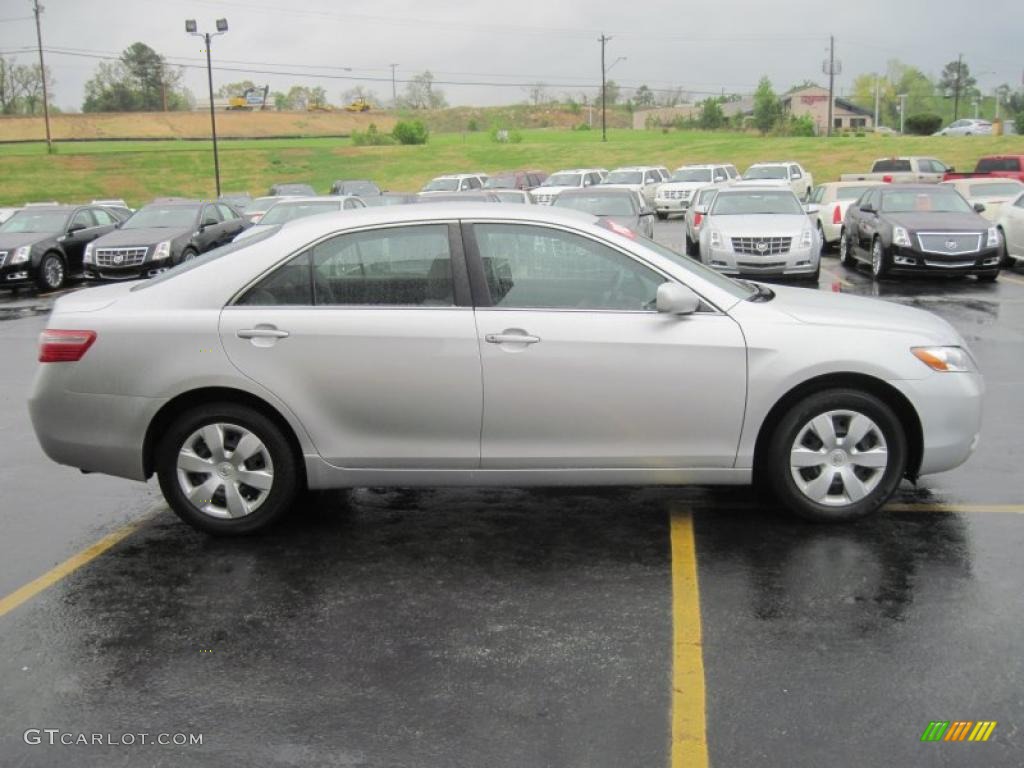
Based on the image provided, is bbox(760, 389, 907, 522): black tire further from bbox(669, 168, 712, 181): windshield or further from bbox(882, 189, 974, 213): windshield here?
bbox(669, 168, 712, 181): windshield

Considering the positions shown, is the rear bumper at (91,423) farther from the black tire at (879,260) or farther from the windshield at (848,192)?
the windshield at (848,192)

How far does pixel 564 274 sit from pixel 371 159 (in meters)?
70.5

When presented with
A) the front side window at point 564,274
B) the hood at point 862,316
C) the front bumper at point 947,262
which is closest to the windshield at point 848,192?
the front bumper at point 947,262

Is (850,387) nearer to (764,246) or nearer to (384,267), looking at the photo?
(384,267)

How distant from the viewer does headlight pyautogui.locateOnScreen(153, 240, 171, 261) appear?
18.8m

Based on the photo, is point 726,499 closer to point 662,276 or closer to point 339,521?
point 662,276

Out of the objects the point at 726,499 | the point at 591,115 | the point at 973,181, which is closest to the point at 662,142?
the point at 973,181

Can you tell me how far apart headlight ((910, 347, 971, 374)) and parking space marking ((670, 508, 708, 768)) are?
57.1 inches

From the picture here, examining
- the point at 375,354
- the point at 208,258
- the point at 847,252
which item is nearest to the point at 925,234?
the point at 847,252

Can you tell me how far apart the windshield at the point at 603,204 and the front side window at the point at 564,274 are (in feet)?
43.7

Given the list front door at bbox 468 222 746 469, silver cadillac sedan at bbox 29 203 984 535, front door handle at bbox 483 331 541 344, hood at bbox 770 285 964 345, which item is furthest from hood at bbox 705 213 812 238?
→ front door handle at bbox 483 331 541 344

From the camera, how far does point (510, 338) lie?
4941mm

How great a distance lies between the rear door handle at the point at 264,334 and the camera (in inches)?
198

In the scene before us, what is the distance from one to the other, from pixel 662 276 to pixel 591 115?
518 feet
